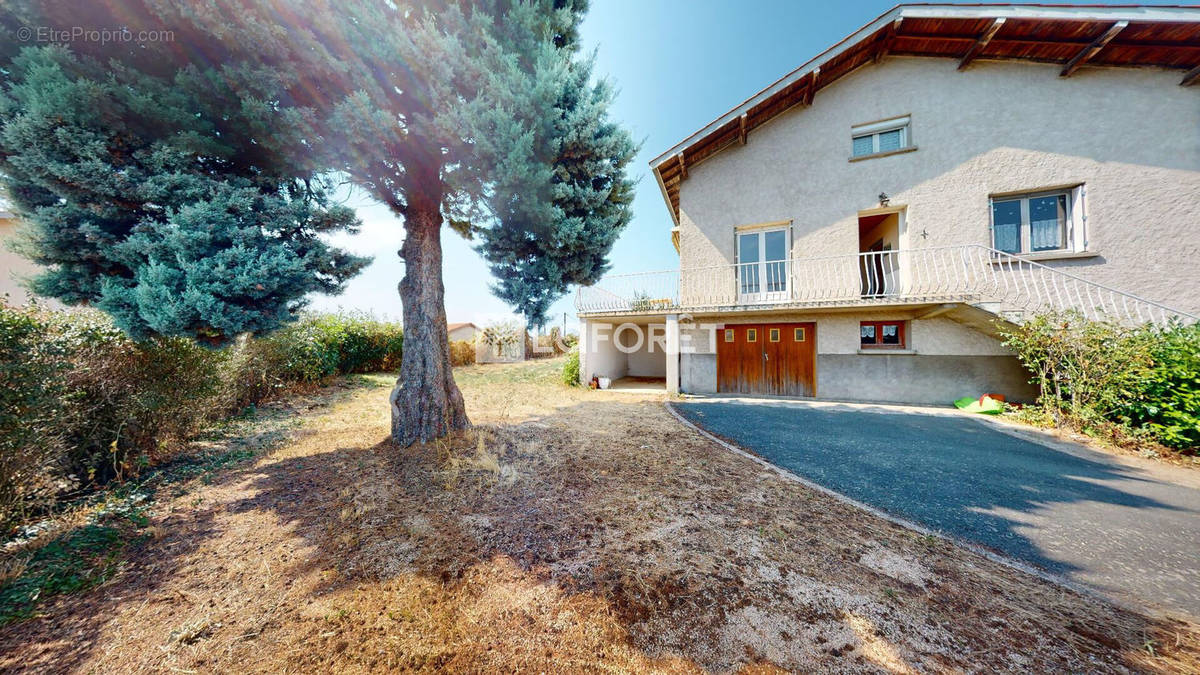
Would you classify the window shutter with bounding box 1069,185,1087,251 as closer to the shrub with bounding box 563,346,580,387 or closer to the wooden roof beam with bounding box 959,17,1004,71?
the wooden roof beam with bounding box 959,17,1004,71

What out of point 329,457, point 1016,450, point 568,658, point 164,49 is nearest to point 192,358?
point 329,457

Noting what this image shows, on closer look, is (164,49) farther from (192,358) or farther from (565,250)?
(565,250)

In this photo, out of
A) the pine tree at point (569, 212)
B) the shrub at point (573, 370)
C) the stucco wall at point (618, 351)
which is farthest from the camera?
the shrub at point (573, 370)

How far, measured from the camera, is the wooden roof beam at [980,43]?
6.84 meters

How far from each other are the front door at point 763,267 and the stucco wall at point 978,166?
35cm

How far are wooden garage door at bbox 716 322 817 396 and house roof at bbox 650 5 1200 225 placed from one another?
4773 millimetres

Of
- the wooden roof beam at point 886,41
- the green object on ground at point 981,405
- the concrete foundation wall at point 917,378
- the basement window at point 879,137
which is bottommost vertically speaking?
the green object on ground at point 981,405

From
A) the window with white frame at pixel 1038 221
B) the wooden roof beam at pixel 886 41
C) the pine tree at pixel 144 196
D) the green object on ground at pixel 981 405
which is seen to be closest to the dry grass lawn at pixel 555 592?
the pine tree at pixel 144 196

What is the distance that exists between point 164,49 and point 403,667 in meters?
5.13

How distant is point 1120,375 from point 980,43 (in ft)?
23.7

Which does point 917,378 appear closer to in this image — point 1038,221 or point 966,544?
point 1038,221

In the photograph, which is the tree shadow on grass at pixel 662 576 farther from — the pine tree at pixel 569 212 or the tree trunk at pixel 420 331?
the pine tree at pixel 569 212

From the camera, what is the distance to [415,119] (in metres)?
3.45

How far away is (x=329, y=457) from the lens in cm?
399
